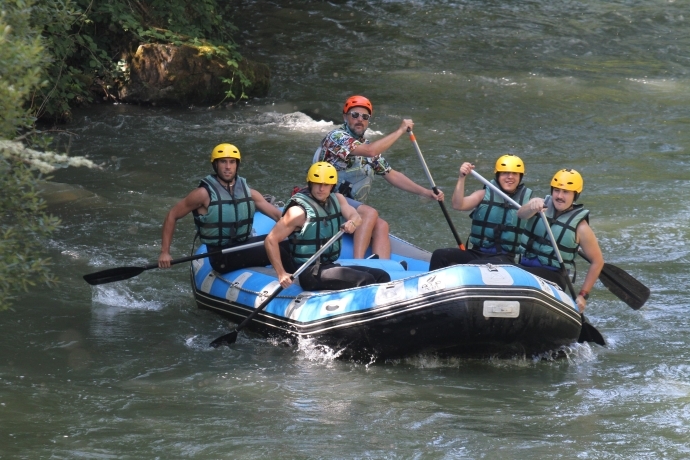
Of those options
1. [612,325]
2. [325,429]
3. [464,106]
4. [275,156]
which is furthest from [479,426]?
[464,106]

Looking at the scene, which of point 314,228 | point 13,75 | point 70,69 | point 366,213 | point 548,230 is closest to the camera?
point 13,75

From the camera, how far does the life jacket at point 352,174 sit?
7.79 metres

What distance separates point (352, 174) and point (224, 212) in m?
1.14

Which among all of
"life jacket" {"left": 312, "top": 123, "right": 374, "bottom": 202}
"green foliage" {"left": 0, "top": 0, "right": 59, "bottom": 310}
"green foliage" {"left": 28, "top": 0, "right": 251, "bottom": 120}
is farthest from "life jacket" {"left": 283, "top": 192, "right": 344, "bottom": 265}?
"green foliage" {"left": 28, "top": 0, "right": 251, "bottom": 120}

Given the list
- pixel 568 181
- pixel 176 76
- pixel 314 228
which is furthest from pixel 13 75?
pixel 176 76

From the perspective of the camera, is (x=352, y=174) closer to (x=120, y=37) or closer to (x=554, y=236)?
(x=554, y=236)

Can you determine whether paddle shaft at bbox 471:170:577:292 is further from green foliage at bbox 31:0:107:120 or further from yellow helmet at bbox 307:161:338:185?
green foliage at bbox 31:0:107:120

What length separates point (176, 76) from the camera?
1401 centimetres

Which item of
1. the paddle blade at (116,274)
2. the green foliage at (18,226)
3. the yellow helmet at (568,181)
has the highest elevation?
the yellow helmet at (568,181)

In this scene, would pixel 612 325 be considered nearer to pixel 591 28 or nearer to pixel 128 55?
pixel 128 55

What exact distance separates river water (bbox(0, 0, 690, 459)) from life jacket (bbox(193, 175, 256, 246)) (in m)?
0.67

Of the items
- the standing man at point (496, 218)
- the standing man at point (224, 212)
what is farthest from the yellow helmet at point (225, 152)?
the standing man at point (496, 218)

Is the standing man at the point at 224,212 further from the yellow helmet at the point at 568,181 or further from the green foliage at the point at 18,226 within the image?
the green foliage at the point at 18,226

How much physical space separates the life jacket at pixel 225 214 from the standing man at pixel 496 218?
1.51m
